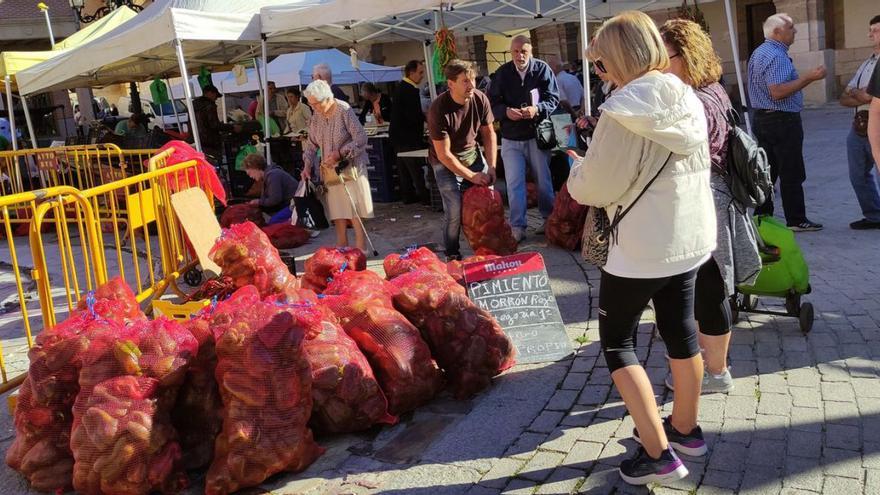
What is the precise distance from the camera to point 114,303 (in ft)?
12.8

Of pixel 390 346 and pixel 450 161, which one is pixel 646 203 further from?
pixel 450 161

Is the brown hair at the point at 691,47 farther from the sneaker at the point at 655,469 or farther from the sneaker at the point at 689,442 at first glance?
the sneaker at the point at 655,469

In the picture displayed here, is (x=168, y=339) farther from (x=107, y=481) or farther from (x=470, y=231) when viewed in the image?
(x=470, y=231)

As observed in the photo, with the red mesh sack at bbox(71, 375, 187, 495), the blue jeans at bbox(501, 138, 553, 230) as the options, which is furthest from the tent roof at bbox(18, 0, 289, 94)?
the red mesh sack at bbox(71, 375, 187, 495)

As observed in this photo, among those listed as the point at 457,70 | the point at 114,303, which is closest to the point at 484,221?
the point at 457,70

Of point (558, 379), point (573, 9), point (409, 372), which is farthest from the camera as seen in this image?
point (573, 9)

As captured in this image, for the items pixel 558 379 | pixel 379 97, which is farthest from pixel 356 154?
pixel 379 97

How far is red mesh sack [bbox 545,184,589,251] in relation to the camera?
6.84 m

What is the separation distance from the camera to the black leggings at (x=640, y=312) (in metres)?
2.88

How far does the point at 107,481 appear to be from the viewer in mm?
3145

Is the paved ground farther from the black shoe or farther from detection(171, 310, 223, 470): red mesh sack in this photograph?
the black shoe

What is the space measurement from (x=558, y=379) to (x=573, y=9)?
8770 mm

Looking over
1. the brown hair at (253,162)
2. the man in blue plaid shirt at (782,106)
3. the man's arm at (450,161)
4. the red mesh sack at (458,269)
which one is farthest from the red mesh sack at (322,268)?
the brown hair at (253,162)

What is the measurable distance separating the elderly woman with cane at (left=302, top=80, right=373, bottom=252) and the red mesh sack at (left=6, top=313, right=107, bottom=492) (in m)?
3.89
